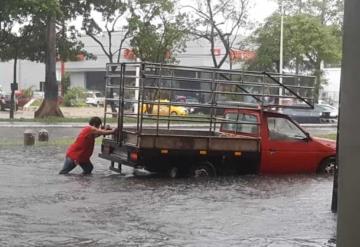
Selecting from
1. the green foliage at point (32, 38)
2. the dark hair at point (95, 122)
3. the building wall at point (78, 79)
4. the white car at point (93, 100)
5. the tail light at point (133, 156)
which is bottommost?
the white car at point (93, 100)

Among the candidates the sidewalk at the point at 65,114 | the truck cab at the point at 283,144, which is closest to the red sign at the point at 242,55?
the sidewalk at the point at 65,114

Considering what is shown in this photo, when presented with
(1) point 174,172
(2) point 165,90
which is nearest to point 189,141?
(1) point 174,172

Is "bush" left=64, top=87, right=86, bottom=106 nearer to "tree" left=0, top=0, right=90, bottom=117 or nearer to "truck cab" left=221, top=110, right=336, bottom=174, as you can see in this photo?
"tree" left=0, top=0, right=90, bottom=117

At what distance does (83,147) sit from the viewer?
14.1 m

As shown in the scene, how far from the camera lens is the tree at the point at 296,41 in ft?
161

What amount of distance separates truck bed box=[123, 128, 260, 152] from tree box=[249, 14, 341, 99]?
3584 cm

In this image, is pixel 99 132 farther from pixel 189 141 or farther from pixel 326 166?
pixel 326 166

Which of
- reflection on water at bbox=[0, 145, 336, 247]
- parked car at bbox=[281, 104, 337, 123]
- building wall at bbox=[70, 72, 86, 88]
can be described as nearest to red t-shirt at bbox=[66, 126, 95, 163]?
reflection on water at bbox=[0, 145, 336, 247]

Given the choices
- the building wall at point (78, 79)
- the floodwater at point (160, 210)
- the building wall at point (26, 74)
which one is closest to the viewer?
the floodwater at point (160, 210)

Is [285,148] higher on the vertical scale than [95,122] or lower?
lower

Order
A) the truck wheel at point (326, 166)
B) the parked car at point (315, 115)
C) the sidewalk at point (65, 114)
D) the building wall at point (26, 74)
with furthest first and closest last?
1. the building wall at point (26, 74)
2. the sidewalk at point (65, 114)
3. the parked car at point (315, 115)
4. the truck wheel at point (326, 166)

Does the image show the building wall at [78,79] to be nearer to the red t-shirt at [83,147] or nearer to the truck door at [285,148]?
the red t-shirt at [83,147]

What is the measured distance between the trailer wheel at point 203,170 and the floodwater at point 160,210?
0.40 m

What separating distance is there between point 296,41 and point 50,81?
20020 mm
